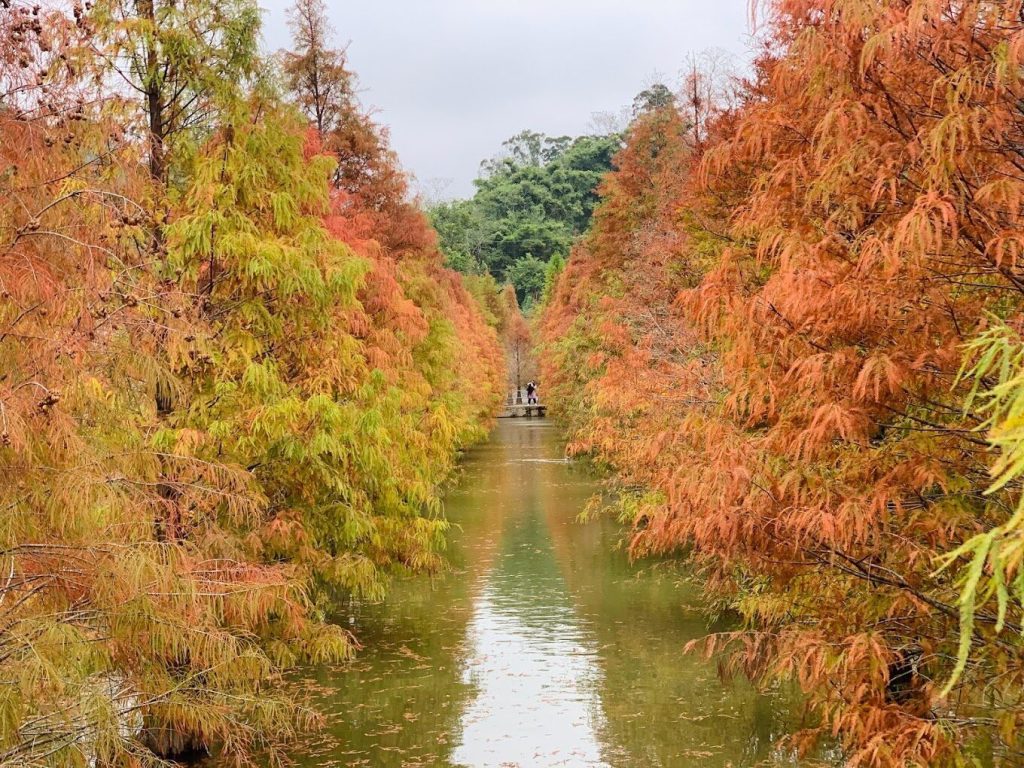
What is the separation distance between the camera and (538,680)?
12.3 m

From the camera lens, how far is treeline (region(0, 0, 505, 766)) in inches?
183

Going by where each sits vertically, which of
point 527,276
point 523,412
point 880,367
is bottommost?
point 523,412

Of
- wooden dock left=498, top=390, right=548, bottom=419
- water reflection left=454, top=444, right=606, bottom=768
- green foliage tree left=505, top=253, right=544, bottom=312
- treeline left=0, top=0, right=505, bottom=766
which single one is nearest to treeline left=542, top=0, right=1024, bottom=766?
treeline left=0, top=0, right=505, bottom=766

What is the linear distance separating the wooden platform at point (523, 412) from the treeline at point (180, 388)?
5939 centimetres

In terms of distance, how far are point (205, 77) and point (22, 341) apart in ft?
18.5

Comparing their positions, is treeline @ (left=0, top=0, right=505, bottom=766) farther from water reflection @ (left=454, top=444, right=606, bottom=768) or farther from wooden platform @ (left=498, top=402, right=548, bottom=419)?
wooden platform @ (left=498, top=402, right=548, bottom=419)

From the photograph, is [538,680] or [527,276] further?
[527,276]

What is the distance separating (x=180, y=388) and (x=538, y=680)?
7.81 m

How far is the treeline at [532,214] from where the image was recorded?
8769cm

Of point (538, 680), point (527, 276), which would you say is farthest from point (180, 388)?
point (527, 276)

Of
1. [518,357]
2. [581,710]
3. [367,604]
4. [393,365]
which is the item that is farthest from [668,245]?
[518,357]

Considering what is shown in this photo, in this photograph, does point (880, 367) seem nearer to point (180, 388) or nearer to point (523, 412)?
point (180, 388)

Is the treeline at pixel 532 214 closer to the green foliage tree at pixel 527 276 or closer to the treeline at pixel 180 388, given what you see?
the green foliage tree at pixel 527 276

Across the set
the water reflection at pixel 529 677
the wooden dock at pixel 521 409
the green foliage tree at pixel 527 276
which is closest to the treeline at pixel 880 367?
the water reflection at pixel 529 677
